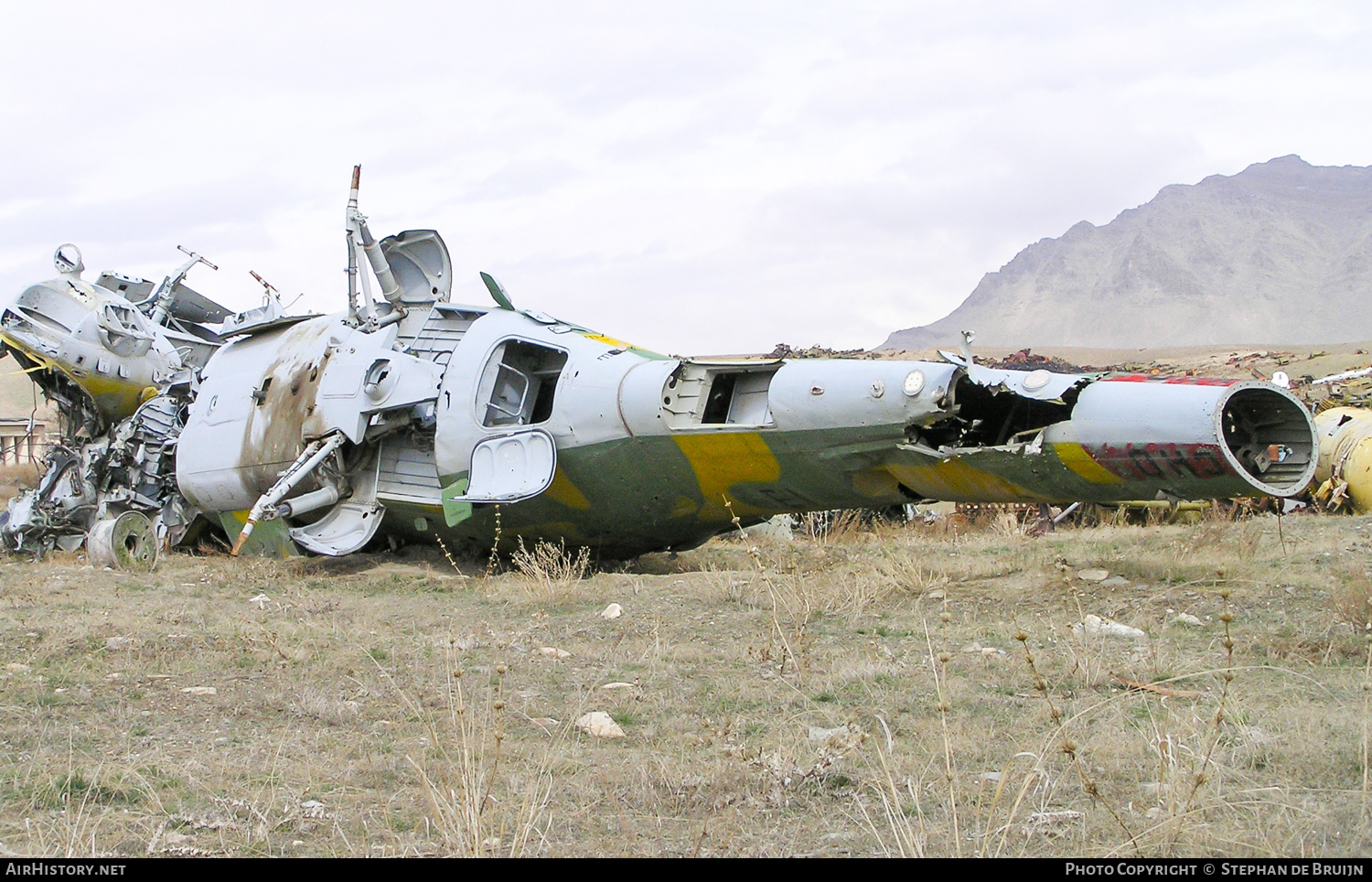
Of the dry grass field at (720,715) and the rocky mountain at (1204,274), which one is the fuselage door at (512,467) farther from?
the rocky mountain at (1204,274)

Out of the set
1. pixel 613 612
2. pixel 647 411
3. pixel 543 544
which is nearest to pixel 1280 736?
pixel 613 612

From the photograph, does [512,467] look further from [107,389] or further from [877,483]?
[107,389]

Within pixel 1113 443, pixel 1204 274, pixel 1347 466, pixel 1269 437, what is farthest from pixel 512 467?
pixel 1204 274

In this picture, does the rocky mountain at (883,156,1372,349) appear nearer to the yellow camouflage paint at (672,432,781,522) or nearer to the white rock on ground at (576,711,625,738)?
the yellow camouflage paint at (672,432,781,522)

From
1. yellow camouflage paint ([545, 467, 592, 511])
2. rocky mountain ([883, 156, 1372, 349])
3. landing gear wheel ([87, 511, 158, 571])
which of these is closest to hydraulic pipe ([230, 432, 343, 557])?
landing gear wheel ([87, 511, 158, 571])

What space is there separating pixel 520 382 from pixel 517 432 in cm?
97

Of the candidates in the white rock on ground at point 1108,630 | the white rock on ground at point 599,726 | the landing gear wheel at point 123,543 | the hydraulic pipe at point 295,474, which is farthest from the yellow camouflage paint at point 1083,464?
the landing gear wheel at point 123,543

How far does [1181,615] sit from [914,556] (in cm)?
373

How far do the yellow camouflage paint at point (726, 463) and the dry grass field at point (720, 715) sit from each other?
68 cm

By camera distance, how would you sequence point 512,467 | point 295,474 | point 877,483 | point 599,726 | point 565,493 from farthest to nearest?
point 295,474, point 565,493, point 512,467, point 877,483, point 599,726

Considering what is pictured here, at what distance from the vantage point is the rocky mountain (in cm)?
11929

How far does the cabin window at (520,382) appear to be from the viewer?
11.3 metres

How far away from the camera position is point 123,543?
1376cm

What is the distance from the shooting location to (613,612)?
8.85 meters
